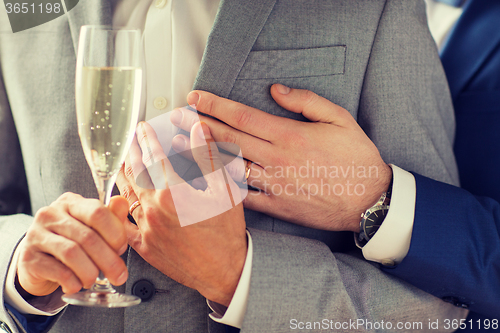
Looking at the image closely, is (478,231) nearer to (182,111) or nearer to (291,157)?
(291,157)

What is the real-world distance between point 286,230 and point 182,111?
385 millimetres

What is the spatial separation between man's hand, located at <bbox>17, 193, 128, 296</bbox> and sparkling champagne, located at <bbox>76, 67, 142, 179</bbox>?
7cm

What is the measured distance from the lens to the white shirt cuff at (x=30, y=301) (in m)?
0.68

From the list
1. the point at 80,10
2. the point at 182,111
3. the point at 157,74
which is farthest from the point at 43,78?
the point at 182,111

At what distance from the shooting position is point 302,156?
73cm

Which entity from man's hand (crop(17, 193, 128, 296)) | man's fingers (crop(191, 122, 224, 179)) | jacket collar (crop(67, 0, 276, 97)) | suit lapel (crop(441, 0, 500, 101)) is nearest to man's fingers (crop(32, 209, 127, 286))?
man's hand (crop(17, 193, 128, 296))

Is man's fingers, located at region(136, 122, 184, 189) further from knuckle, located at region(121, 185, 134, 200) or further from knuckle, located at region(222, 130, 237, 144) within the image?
knuckle, located at region(222, 130, 237, 144)

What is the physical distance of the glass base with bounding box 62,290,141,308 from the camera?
Result: 1.56 feet

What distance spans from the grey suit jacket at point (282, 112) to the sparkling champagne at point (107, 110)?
0.24 m

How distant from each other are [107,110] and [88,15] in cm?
48

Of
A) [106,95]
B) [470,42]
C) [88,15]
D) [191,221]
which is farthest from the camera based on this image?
[470,42]

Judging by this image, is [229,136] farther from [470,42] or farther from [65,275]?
[470,42]

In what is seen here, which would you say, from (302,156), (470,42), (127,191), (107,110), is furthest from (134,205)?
(470,42)

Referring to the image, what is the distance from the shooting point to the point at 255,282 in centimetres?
64
